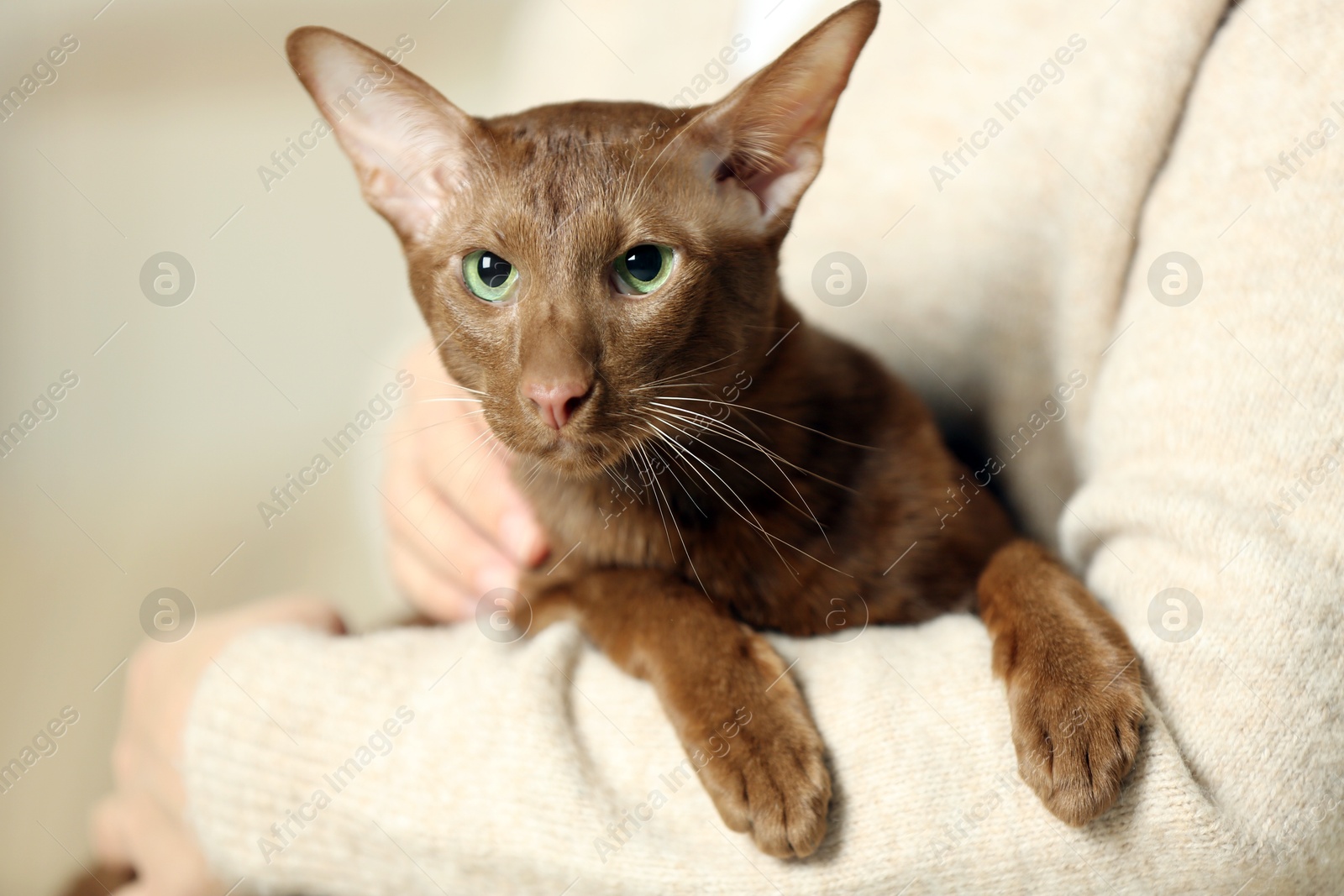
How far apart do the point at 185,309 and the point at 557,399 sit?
2345mm

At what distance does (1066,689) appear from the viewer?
767 mm

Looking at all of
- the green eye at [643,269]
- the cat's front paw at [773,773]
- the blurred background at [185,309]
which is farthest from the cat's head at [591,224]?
the blurred background at [185,309]

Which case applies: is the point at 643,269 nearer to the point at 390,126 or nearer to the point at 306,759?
the point at 390,126

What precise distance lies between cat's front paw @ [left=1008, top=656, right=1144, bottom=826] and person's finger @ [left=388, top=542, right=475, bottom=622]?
786 mm

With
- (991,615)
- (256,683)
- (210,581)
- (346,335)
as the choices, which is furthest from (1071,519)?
(346,335)

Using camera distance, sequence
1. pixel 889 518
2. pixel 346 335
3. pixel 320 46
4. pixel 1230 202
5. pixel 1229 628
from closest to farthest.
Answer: pixel 1229 628, pixel 1230 202, pixel 320 46, pixel 889 518, pixel 346 335

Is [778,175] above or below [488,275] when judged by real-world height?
below

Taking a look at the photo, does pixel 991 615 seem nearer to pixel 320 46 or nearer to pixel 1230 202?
pixel 1230 202

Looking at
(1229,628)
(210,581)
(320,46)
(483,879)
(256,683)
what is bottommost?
(210,581)

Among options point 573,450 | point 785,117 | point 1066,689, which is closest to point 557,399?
point 573,450

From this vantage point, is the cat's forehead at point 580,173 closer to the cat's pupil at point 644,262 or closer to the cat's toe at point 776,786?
the cat's pupil at point 644,262

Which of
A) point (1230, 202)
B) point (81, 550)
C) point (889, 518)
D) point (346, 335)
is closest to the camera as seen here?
point (1230, 202)

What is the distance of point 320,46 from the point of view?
0.94m

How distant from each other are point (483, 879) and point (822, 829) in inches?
12.2
